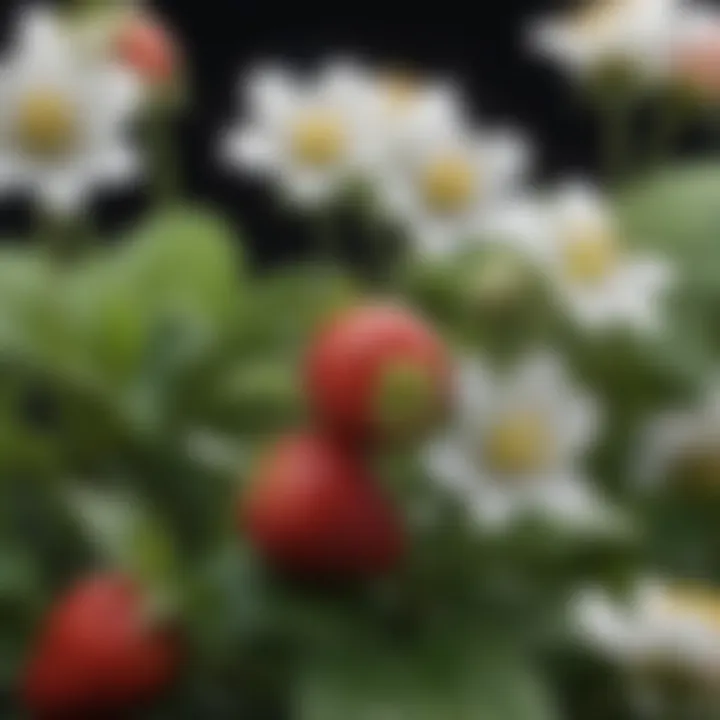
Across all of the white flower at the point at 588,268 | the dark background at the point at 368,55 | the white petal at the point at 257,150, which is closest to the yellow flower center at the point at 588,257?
the white flower at the point at 588,268

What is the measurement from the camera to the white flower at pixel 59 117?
0.55 meters

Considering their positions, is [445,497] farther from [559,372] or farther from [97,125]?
[97,125]

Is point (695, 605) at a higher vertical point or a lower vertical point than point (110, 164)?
lower

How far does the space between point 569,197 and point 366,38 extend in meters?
0.75

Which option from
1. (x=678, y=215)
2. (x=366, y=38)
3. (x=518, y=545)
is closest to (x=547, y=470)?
(x=518, y=545)

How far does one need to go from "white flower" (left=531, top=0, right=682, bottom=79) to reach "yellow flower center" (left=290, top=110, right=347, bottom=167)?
111mm

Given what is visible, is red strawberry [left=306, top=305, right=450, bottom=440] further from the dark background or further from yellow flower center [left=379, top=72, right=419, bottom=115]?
the dark background

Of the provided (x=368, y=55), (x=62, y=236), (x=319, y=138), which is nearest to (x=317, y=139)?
(x=319, y=138)

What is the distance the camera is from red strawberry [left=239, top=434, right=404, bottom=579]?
0.44 meters

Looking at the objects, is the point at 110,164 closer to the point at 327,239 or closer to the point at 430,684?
the point at 327,239

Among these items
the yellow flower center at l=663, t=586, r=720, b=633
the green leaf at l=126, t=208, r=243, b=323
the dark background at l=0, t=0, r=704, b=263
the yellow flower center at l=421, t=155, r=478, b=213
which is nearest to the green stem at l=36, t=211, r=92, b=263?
the green leaf at l=126, t=208, r=243, b=323

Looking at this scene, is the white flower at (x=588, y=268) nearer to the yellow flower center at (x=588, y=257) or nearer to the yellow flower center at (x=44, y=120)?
the yellow flower center at (x=588, y=257)

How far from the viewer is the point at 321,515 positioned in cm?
45

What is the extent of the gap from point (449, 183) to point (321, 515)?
14 cm
